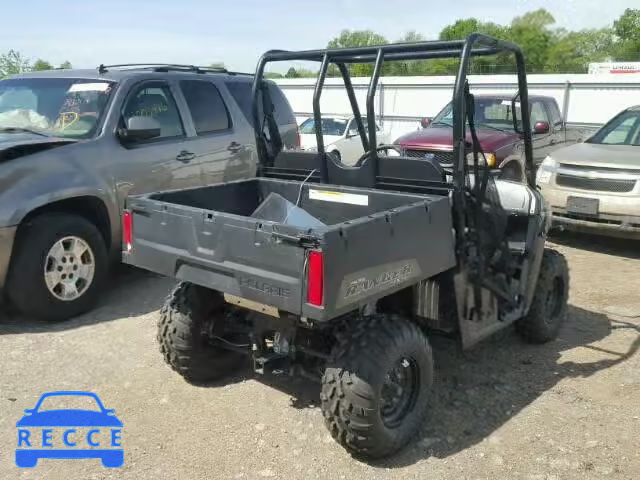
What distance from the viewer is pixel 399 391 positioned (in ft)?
11.6

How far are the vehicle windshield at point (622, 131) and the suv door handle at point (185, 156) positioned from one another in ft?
18.4

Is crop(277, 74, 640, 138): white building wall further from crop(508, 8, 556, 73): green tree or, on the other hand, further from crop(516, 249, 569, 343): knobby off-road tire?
crop(508, 8, 556, 73): green tree

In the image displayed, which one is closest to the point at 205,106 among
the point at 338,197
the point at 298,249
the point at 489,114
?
the point at 338,197

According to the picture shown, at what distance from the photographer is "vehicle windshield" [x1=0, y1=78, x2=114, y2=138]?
584cm

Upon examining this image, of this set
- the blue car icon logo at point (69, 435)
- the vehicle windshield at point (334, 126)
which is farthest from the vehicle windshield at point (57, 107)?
the vehicle windshield at point (334, 126)

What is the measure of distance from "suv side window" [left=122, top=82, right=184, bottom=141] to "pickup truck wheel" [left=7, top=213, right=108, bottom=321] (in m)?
1.28

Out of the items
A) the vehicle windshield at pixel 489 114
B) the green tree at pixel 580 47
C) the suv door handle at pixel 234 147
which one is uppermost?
the green tree at pixel 580 47

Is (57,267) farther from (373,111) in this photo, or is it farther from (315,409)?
(373,111)

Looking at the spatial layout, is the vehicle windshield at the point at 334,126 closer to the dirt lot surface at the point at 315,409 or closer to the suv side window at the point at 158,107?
the suv side window at the point at 158,107

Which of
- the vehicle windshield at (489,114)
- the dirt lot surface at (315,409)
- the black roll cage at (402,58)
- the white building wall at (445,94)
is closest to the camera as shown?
the dirt lot surface at (315,409)

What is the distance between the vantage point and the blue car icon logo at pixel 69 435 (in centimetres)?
343

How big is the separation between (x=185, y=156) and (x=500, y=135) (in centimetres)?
518

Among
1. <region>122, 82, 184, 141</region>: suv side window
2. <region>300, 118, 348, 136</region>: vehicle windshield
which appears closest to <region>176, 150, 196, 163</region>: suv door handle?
<region>122, 82, 184, 141</region>: suv side window

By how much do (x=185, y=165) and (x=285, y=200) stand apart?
247 cm
